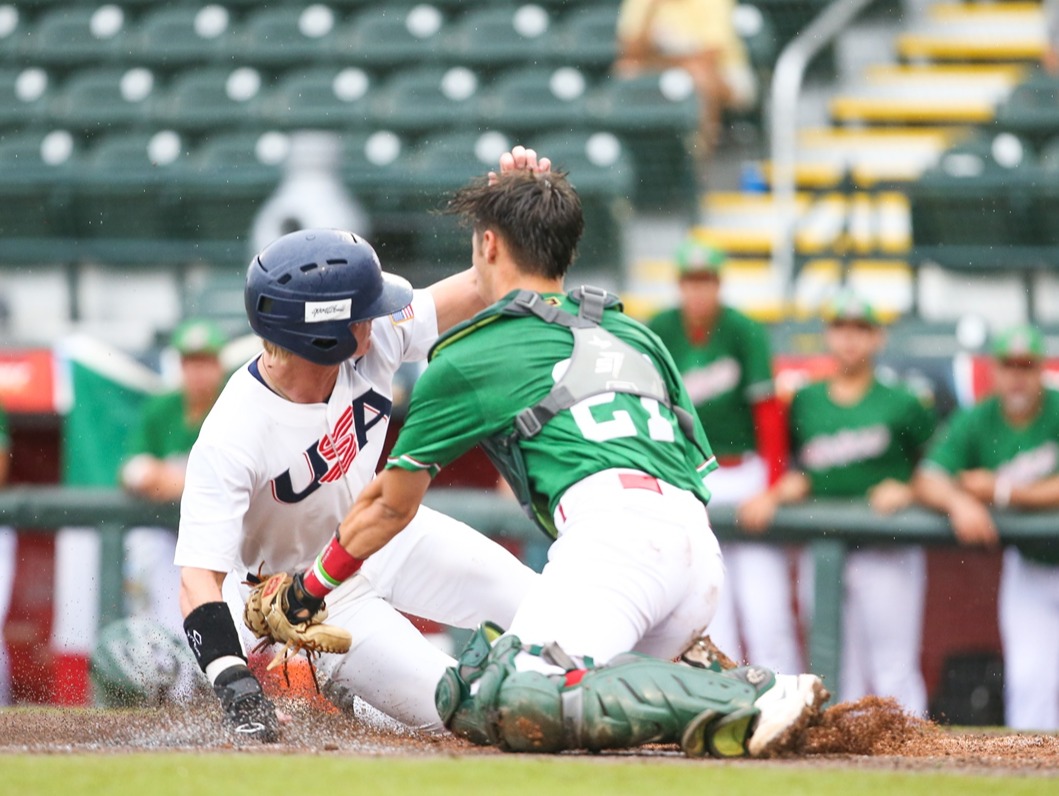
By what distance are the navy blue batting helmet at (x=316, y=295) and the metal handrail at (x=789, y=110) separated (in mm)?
4367

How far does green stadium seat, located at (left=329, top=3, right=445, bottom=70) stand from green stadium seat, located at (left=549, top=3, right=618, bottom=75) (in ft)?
2.79

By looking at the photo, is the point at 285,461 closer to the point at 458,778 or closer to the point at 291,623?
the point at 291,623

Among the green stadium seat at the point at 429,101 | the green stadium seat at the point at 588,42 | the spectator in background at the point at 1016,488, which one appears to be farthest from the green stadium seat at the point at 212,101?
the spectator in background at the point at 1016,488

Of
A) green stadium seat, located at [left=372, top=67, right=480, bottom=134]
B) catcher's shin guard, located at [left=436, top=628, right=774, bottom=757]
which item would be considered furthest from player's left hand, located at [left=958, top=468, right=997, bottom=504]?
green stadium seat, located at [left=372, top=67, right=480, bottom=134]

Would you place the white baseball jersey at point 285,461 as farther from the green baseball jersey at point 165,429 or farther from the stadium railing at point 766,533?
the green baseball jersey at point 165,429

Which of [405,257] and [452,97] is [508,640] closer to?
[405,257]

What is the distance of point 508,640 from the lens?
370 cm

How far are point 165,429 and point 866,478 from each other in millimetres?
3120

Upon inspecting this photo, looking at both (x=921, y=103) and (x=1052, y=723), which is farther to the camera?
(x=921, y=103)

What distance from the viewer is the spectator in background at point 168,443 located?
6789mm

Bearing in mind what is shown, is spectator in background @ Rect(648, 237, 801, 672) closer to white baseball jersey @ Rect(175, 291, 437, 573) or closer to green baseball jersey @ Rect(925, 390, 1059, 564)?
green baseball jersey @ Rect(925, 390, 1059, 564)

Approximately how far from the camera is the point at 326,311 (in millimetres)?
4133

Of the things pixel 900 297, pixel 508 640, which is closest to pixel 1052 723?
pixel 900 297

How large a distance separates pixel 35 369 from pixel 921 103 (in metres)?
5.68
